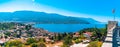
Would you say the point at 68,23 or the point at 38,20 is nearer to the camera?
the point at 38,20

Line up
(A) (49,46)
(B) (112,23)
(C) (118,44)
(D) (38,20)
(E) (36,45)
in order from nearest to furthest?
(C) (118,44) < (B) (112,23) < (E) (36,45) < (A) (49,46) < (D) (38,20)

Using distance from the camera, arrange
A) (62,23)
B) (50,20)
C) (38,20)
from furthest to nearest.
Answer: (62,23) < (50,20) < (38,20)

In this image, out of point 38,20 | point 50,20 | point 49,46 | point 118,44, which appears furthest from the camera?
point 50,20

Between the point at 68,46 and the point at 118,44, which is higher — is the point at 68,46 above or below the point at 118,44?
below

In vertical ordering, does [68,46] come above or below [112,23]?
below

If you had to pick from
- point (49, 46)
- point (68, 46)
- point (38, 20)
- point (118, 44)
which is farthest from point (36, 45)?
point (38, 20)

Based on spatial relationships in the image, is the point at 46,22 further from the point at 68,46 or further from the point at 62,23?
the point at 68,46

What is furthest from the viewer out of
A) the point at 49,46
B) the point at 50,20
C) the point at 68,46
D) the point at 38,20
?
the point at 50,20

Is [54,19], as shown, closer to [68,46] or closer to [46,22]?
[46,22]

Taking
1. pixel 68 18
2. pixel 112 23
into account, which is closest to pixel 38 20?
pixel 68 18
